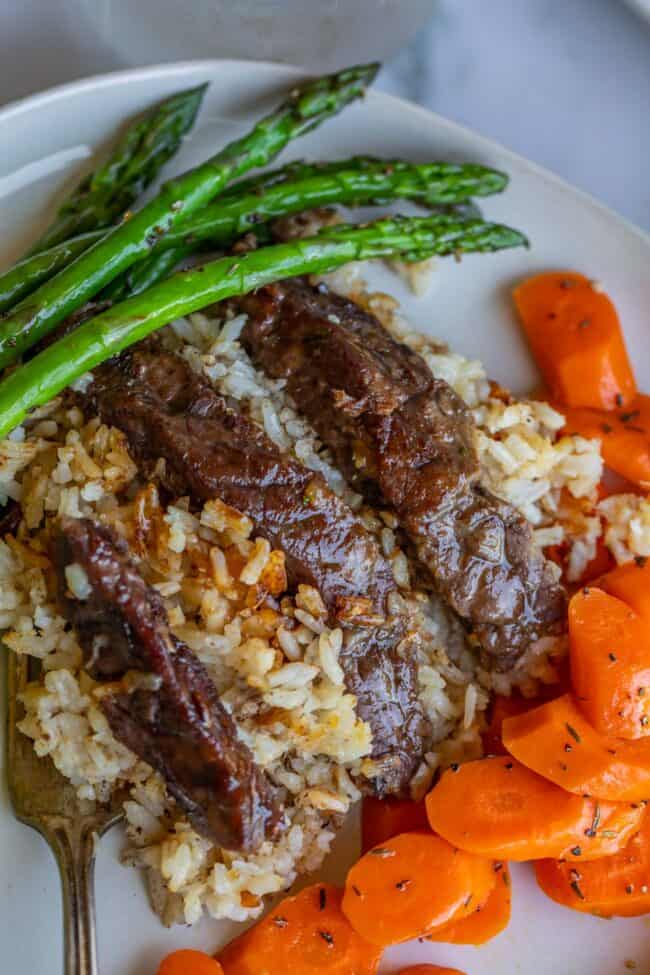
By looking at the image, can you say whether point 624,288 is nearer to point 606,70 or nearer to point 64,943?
point 606,70

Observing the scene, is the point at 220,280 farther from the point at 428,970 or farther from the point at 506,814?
the point at 428,970

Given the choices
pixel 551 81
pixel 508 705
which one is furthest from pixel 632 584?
pixel 551 81

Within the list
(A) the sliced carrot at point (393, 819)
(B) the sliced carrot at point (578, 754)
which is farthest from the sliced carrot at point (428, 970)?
(B) the sliced carrot at point (578, 754)

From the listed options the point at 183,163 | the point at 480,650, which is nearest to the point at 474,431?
the point at 480,650

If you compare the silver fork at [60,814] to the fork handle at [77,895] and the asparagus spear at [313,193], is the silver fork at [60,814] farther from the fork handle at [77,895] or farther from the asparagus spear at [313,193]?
the asparagus spear at [313,193]

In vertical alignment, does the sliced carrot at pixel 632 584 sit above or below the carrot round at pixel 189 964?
above

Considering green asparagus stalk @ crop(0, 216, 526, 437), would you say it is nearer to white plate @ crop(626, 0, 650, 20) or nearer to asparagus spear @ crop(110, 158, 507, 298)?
asparagus spear @ crop(110, 158, 507, 298)

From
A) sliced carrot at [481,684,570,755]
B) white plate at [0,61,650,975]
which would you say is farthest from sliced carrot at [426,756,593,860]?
white plate at [0,61,650,975]
